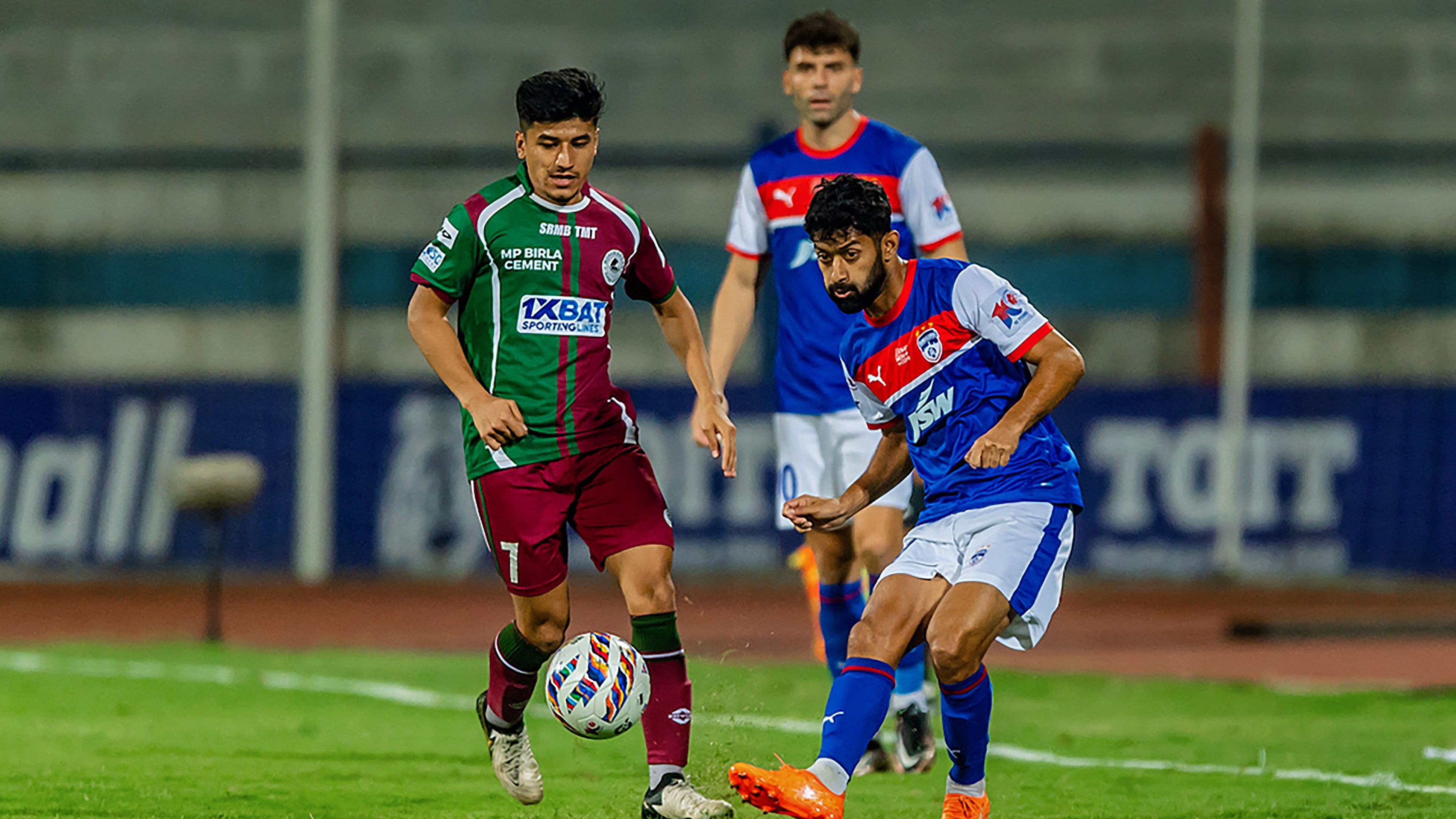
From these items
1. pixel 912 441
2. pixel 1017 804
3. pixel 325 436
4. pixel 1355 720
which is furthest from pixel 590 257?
pixel 325 436

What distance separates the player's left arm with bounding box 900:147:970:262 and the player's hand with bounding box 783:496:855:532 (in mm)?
1721

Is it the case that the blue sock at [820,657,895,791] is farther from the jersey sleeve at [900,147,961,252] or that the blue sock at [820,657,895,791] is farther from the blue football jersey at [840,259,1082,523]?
the jersey sleeve at [900,147,961,252]

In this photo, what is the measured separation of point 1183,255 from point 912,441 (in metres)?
13.1

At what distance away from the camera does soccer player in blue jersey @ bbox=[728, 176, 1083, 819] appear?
4.84 m

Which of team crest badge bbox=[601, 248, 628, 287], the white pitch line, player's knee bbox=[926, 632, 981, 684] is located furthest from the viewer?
the white pitch line

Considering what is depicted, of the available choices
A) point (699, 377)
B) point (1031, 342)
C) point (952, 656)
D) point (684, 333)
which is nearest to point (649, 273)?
point (684, 333)

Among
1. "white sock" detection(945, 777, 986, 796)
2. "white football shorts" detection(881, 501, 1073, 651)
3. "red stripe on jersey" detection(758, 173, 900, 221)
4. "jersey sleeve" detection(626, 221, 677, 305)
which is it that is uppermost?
"red stripe on jersey" detection(758, 173, 900, 221)

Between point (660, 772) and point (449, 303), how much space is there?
1.46 m

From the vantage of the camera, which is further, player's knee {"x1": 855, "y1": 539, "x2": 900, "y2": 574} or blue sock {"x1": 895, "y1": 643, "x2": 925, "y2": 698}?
player's knee {"x1": 855, "y1": 539, "x2": 900, "y2": 574}

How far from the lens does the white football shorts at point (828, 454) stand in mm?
6664

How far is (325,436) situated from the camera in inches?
581

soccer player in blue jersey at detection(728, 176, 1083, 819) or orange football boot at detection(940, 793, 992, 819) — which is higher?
soccer player in blue jersey at detection(728, 176, 1083, 819)

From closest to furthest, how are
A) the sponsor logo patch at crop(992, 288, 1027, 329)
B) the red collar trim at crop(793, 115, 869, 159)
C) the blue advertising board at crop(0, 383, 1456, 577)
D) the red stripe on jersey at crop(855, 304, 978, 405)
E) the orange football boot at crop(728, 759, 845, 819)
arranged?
the orange football boot at crop(728, 759, 845, 819) → the sponsor logo patch at crop(992, 288, 1027, 329) → the red stripe on jersey at crop(855, 304, 978, 405) → the red collar trim at crop(793, 115, 869, 159) → the blue advertising board at crop(0, 383, 1456, 577)

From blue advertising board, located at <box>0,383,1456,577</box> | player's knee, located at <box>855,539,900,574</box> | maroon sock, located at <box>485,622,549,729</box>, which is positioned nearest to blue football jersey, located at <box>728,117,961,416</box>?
player's knee, located at <box>855,539,900,574</box>
